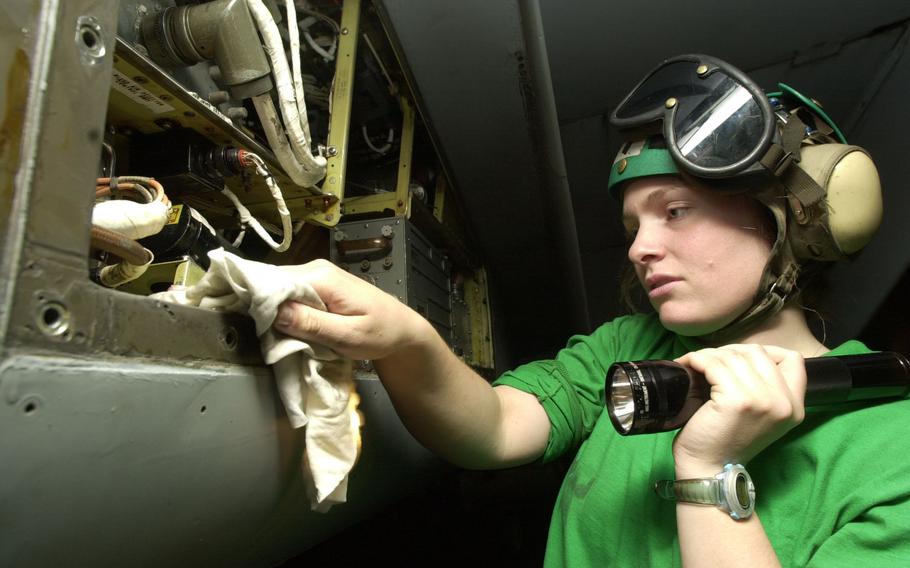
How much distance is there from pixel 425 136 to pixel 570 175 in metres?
0.96

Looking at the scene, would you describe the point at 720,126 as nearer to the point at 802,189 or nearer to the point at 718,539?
the point at 802,189

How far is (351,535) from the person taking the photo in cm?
167

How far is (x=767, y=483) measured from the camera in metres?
0.67

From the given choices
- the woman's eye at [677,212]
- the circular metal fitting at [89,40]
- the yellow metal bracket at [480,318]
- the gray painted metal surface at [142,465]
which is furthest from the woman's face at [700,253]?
the yellow metal bracket at [480,318]

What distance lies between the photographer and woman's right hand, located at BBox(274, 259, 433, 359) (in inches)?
18.1

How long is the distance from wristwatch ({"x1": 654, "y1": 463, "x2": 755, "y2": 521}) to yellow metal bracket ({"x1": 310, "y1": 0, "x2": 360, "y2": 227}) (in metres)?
0.86

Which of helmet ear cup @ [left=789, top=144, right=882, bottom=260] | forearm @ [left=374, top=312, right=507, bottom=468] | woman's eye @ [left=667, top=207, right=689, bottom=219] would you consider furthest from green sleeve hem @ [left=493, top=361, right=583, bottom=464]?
helmet ear cup @ [left=789, top=144, right=882, bottom=260]

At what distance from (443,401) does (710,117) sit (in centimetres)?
61

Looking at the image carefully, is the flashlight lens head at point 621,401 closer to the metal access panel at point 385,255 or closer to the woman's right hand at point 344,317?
the woman's right hand at point 344,317

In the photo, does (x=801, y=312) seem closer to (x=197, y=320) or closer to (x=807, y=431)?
(x=807, y=431)

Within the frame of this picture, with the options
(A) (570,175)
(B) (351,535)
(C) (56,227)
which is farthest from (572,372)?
(A) (570,175)

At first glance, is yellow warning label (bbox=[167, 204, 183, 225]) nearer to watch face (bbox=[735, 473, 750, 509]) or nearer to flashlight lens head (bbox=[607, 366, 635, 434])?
flashlight lens head (bbox=[607, 366, 635, 434])

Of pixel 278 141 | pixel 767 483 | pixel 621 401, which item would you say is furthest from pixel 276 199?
pixel 767 483

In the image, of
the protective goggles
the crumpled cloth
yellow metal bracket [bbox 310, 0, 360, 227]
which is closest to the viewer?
the crumpled cloth
